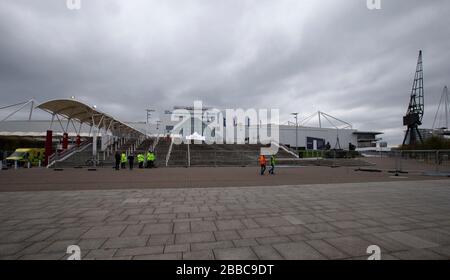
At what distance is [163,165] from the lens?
75.6 feet

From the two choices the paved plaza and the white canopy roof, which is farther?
the white canopy roof

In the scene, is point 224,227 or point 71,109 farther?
point 71,109

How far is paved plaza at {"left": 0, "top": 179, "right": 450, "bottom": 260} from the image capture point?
3.26m

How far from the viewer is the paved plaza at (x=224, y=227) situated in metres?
3.26

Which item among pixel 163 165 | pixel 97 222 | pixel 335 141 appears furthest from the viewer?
pixel 335 141

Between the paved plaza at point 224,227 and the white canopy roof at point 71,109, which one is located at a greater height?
the white canopy roof at point 71,109

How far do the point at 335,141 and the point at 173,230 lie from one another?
332 feet

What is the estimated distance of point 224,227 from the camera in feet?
14.2

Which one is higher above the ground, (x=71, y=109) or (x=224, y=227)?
(x=71, y=109)

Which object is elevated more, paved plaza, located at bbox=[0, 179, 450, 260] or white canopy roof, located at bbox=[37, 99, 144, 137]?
white canopy roof, located at bbox=[37, 99, 144, 137]
